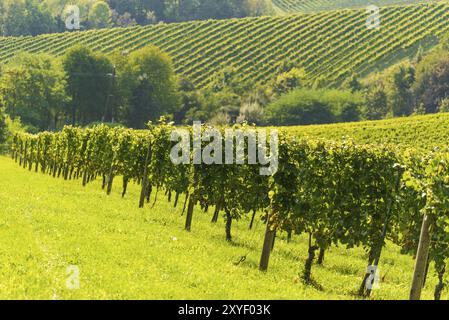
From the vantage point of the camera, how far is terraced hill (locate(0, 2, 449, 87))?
500ft

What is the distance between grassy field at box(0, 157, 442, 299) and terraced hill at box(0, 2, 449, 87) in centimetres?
12796

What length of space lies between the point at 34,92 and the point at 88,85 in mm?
11354

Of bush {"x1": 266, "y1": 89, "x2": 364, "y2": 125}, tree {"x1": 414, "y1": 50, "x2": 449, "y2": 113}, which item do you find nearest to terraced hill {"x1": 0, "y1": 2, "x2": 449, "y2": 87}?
tree {"x1": 414, "y1": 50, "x2": 449, "y2": 113}

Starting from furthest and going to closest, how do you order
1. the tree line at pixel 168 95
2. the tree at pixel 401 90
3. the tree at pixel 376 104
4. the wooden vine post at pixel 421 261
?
1. the tree at pixel 376 104
2. the tree at pixel 401 90
3. the tree line at pixel 168 95
4. the wooden vine post at pixel 421 261

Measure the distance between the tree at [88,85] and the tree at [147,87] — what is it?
3.88 m

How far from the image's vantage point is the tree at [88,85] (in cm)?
12525

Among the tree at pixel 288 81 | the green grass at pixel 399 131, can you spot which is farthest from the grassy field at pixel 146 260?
the tree at pixel 288 81

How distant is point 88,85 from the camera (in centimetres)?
12544

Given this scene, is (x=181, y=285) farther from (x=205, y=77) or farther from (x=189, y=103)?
(x=205, y=77)

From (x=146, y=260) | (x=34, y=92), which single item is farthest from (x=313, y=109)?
(x=146, y=260)

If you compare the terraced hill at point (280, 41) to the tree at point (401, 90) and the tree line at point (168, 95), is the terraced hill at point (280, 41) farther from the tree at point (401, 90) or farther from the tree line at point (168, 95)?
the tree at point (401, 90)

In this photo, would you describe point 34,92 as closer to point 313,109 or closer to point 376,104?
point 313,109

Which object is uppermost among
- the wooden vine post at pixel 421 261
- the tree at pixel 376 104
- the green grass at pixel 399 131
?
the tree at pixel 376 104
